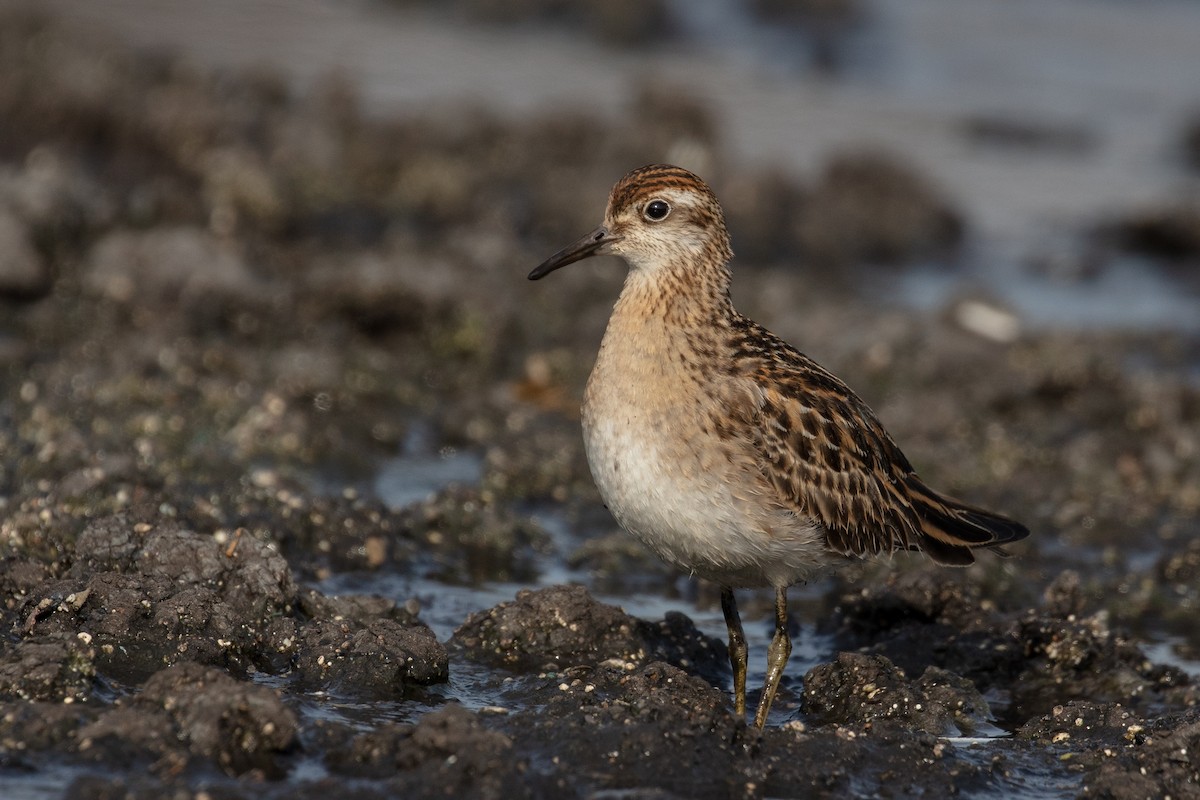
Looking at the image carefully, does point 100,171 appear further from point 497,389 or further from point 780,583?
point 780,583

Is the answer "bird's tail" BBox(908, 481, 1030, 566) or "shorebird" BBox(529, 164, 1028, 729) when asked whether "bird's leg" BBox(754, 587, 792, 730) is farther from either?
"bird's tail" BBox(908, 481, 1030, 566)

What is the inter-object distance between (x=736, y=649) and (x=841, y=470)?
903 millimetres

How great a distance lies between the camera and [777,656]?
281 inches

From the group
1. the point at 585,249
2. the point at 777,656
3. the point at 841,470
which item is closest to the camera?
the point at 777,656

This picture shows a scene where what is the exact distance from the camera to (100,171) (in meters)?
14.4

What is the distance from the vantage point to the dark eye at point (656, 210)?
24.3ft

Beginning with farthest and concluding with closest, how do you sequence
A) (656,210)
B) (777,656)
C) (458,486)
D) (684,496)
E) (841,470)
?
1. (458,486)
2. (656,210)
3. (841,470)
4. (777,656)
5. (684,496)

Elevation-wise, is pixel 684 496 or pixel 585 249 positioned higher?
pixel 585 249

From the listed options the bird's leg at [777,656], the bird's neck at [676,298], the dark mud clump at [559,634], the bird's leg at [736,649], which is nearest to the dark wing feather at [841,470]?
the bird's neck at [676,298]

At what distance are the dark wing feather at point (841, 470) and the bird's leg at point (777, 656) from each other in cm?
34

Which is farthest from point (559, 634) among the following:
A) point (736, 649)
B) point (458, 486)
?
point (458, 486)

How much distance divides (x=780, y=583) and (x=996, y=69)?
16.2 m

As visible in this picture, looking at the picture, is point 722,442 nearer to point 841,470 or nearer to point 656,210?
point 841,470

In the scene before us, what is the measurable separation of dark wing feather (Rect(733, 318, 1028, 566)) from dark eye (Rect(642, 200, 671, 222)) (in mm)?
578
